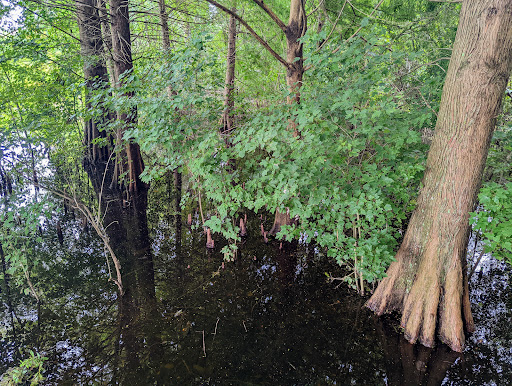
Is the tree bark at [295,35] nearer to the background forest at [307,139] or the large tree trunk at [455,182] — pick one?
the background forest at [307,139]

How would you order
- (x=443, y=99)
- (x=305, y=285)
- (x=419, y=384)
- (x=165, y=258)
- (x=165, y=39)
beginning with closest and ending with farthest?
(x=419, y=384)
(x=443, y=99)
(x=305, y=285)
(x=165, y=258)
(x=165, y=39)

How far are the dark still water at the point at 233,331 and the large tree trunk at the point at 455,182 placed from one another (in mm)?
404

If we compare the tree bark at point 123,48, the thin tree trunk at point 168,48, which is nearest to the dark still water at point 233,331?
the thin tree trunk at point 168,48

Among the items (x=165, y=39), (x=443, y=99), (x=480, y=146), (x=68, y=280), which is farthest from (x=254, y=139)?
(x=165, y=39)

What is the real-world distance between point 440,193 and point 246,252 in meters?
3.59

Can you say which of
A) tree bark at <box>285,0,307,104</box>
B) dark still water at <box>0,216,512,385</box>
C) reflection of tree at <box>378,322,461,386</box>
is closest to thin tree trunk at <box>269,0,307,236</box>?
tree bark at <box>285,0,307,104</box>

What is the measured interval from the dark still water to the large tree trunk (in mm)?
404

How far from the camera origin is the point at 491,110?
334 centimetres

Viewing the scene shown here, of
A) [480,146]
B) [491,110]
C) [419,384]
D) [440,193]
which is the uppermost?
[491,110]

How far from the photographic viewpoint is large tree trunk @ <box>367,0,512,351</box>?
3242mm

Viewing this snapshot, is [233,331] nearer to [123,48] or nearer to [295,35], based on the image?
[295,35]

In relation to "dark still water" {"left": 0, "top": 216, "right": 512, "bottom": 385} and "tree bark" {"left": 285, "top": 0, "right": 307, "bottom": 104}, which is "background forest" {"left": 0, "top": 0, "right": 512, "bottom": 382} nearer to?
"tree bark" {"left": 285, "top": 0, "right": 307, "bottom": 104}

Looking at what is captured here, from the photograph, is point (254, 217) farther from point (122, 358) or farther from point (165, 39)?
point (165, 39)

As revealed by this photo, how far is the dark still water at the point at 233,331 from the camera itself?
137 inches
